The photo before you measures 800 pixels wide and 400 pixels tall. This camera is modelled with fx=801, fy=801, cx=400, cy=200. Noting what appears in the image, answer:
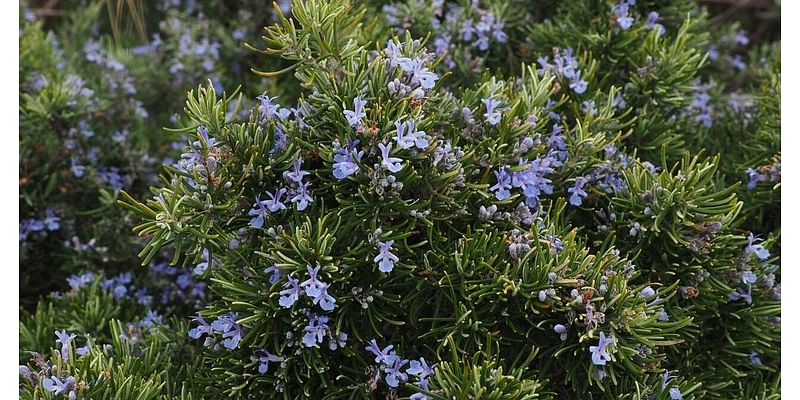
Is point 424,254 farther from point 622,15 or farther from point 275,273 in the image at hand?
point 622,15

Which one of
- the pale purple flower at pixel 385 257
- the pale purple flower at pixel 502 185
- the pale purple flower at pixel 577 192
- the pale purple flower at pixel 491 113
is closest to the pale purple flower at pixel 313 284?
the pale purple flower at pixel 385 257

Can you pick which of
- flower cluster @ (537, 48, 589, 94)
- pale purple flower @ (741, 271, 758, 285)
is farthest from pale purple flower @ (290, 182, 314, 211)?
pale purple flower @ (741, 271, 758, 285)

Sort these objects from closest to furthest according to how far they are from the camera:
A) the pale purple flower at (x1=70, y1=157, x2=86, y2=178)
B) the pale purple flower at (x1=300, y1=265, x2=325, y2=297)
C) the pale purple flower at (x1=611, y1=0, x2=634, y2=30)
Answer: the pale purple flower at (x1=300, y1=265, x2=325, y2=297) < the pale purple flower at (x1=611, y1=0, x2=634, y2=30) < the pale purple flower at (x1=70, y1=157, x2=86, y2=178)

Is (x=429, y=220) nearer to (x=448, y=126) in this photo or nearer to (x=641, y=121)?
(x=448, y=126)

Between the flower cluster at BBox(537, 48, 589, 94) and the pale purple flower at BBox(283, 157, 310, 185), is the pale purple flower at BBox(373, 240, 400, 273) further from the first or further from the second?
the flower cluster at BBox(537, 48, 589, 94)

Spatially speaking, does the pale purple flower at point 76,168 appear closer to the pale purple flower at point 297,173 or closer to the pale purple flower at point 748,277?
the pale purple flower at point 297,173
